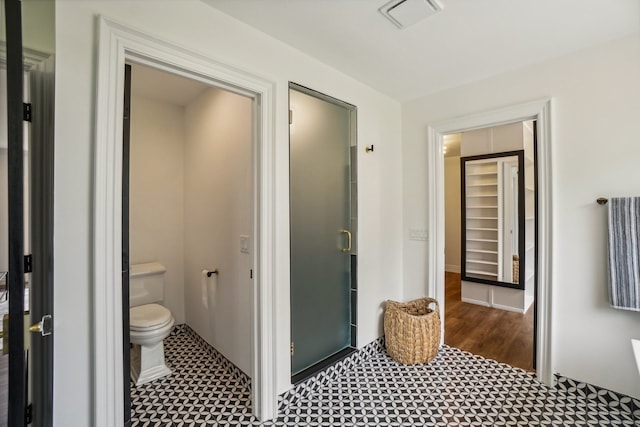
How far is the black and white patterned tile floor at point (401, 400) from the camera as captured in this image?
1777 mm

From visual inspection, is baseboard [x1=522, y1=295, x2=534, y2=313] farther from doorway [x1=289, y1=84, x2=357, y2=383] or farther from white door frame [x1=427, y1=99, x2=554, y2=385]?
doorway [x1=289, y1=84, x2=357, y2=383]

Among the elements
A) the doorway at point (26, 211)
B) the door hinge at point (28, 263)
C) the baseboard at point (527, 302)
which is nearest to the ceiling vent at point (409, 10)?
the doorway at point (26, 211)

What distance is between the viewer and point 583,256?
198 cm

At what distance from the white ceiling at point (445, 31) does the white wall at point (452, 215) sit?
4.11 m

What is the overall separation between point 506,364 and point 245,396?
2.13 meters

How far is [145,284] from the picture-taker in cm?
269

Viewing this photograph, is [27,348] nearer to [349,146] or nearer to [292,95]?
[292,95]

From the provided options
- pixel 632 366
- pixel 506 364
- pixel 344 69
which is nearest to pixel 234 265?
pixel 344 69

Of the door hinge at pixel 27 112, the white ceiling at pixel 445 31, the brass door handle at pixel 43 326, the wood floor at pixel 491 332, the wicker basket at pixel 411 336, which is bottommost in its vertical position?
the wood floor at pixel 491 332

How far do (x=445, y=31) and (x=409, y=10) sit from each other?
347 millimetres

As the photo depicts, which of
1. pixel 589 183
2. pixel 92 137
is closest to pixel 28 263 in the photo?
pixel 92 137

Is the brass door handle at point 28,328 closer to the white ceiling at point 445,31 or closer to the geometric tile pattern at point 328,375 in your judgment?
the geometric tile pattern at point 328,375

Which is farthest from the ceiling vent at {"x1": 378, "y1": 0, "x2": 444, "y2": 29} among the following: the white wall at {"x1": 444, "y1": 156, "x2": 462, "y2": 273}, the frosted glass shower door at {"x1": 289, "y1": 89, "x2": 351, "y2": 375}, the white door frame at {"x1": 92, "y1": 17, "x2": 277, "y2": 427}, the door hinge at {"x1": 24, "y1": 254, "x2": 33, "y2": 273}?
the white wall at {"x1": 444, "y1": 156, "x2": 462, "y2": 273}

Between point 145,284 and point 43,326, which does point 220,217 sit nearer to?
point 145,284
